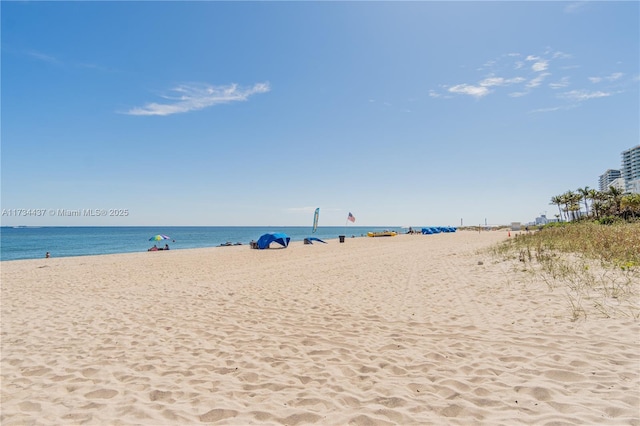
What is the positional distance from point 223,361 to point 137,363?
1.33m

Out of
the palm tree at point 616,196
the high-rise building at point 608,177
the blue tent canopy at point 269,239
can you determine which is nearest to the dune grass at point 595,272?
the blue tent canopy at point 269,239

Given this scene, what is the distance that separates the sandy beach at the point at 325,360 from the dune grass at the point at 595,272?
34 centimetres

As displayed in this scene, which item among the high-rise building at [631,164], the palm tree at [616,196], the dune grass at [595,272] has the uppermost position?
the high-rise building at [631,164]

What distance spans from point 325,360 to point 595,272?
8946 mm

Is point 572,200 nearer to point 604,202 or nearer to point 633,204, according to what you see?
point 604,202

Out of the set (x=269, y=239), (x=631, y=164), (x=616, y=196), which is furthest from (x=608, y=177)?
(x=269, y=239)

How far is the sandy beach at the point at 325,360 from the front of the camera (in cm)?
355

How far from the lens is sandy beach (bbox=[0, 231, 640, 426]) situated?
3.55 m

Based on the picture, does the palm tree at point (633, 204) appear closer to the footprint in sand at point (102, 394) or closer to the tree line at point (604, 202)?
the tree line at point (604, 202)

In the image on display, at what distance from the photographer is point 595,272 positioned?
30.6 ft

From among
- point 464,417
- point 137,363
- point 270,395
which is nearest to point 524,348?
point 464,417

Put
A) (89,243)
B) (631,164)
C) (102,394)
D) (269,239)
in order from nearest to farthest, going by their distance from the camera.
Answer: (102,394) → (269,239) → (89,243) → (631,164)

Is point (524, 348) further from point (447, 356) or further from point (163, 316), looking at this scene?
point (163, 316)

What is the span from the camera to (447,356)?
4875mm
